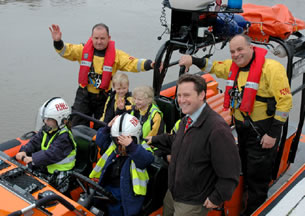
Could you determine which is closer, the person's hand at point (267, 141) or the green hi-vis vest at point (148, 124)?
the person's hand at point (267, 141)

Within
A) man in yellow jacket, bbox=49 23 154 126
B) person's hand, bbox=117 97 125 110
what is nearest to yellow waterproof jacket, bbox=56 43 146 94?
man in yellow jacket, bbox=49 23 154 126

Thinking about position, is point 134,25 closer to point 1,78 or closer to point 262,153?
point 1,78

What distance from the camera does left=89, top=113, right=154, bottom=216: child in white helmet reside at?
194 cm

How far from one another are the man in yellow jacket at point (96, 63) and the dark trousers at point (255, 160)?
1.06 m

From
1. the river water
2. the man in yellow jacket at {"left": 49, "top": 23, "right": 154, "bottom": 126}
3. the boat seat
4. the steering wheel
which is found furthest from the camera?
the river water

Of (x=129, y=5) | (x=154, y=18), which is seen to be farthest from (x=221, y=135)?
(x=129, y=5)

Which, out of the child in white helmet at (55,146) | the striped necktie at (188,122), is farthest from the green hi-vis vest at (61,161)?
the striped necktie at (188,122)

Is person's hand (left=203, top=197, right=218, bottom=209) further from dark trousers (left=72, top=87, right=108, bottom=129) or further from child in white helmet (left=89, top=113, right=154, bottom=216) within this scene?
dark trousers (left=72, top=87, right=108, bottom=129)

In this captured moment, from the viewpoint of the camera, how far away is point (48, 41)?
27.6ft

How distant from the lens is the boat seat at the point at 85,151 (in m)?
2.53

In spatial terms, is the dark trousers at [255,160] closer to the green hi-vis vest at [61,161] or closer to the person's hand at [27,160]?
the green hi-vis vest at [61,161]

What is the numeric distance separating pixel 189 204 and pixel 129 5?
11.4 meters

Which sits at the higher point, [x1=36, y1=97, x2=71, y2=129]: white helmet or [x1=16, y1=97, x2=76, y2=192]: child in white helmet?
[x1=36, y1=97, x2=71, y2=129]: white helmet

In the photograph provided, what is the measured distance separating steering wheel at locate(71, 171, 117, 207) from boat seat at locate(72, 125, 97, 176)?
33cm
